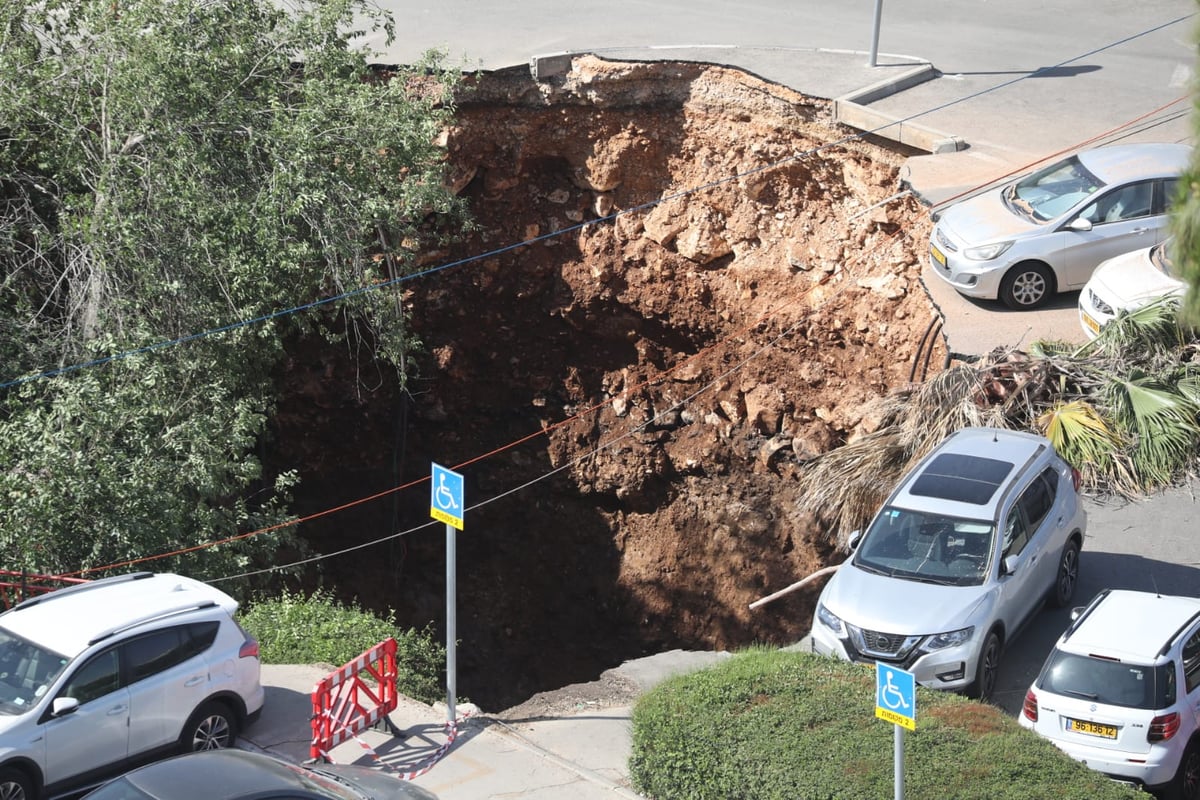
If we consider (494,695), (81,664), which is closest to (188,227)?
(81,664)

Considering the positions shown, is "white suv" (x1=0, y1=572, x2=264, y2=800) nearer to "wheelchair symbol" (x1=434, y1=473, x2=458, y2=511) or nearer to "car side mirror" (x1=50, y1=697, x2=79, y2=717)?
"car side mirror" (x1=50, y1=697, x2=79, y2=717)

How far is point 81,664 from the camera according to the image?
818 centimetres

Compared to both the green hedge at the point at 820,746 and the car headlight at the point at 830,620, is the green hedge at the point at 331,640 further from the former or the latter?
the car headlight at the point at 830,620

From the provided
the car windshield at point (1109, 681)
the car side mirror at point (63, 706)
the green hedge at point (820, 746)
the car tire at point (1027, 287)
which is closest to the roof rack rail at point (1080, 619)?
the car windshield at point (1109, 681)

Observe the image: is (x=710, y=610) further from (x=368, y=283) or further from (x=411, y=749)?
(x=411, y=749)

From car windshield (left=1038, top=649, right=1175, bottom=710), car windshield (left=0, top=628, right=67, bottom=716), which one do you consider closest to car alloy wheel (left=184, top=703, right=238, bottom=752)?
car windshield (left=0, top=628, right=67, bottom=716)

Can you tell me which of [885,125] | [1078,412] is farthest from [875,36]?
[1078,412]

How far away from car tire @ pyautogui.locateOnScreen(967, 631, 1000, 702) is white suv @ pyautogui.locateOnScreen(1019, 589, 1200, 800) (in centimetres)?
57

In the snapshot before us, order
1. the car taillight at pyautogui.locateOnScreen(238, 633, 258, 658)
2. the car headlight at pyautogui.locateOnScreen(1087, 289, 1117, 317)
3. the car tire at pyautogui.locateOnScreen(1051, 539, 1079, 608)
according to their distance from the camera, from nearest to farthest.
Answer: the car taillight at pyautogui.locateOnScreen(238, 633, 258, 658) < the car tire at pyautogui.locateOnScreen(1051, 539, 1079, 608) < the car headlight at pyautogui.locateOnScreen(1087, 289, 1117, 317)

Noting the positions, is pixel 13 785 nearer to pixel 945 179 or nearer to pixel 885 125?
pixel 945 179

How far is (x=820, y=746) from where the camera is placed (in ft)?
25.8

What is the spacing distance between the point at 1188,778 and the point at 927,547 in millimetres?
2755

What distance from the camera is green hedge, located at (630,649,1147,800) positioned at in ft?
24.4

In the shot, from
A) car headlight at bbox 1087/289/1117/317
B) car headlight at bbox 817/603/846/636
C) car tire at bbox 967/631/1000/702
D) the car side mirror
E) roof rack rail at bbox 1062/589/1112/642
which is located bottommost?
car tire at bbox 967/631/1000/702
